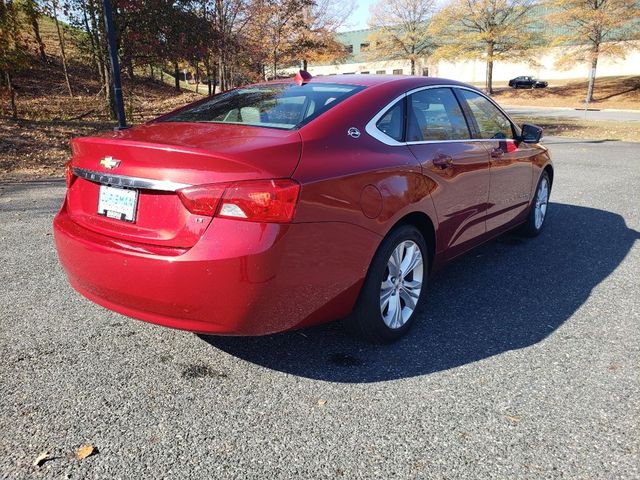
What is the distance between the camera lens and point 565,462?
220 cm

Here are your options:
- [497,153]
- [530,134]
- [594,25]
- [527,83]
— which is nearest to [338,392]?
[497,153]

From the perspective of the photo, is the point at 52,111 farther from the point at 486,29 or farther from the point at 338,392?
the point at 486,29

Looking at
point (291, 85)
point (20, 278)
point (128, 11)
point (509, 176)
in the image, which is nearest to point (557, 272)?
point (509, 176)

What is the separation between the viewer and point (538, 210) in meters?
5.50

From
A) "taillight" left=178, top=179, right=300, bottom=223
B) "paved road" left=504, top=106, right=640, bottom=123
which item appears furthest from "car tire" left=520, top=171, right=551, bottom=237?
"paved road" left=504, top=106, right=640, bottom=123

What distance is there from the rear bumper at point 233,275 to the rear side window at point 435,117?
988 millimetres

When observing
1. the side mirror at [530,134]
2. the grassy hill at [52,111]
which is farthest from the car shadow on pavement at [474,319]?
the grassy hill at [52,111]

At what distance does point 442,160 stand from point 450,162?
0.11m

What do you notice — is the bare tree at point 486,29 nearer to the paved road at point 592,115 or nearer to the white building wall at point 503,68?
the white building wall at point 503,68

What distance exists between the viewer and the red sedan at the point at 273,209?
7.70 feet

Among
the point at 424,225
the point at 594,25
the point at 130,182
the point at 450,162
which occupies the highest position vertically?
the point at 594,25

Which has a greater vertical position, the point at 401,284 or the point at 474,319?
the point at 401,284

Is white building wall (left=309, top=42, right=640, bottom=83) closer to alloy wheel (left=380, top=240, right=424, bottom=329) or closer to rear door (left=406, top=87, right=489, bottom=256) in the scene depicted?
rear door (left=406, top=87, right=489, bottom=256)

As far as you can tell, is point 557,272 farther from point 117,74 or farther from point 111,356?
point 117,74
